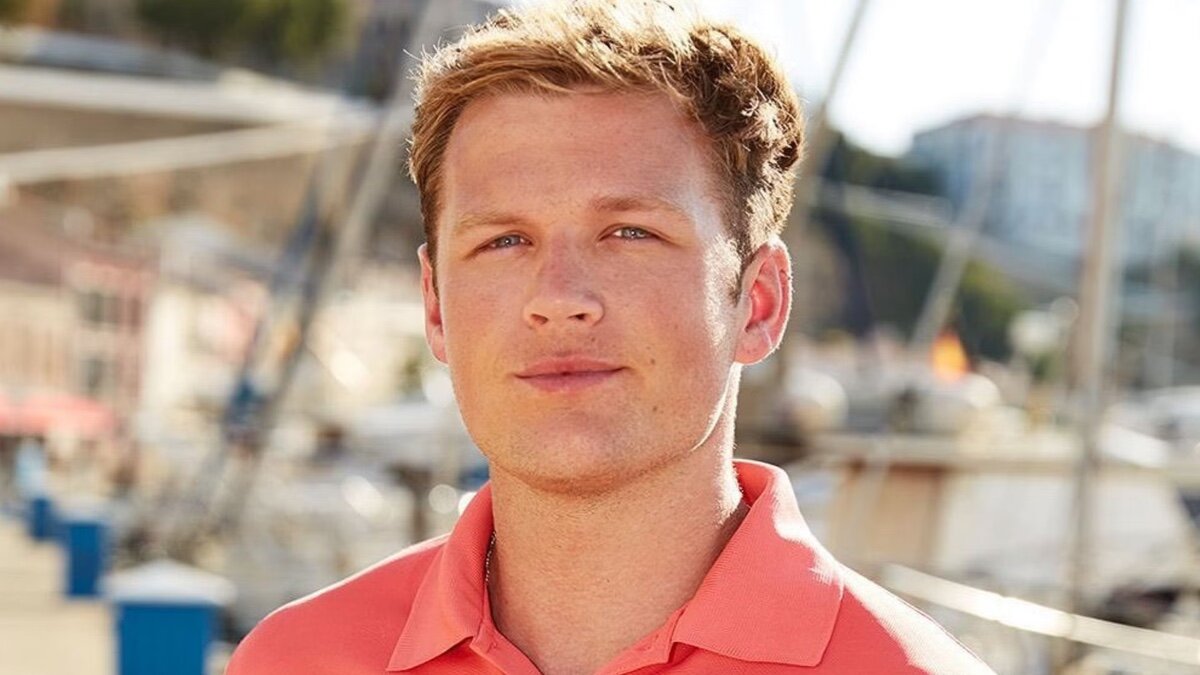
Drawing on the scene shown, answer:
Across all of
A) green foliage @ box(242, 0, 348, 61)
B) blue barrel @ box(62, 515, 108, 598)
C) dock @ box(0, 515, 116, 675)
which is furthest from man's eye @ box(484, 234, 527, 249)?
green foliage @ box(242, 0, 348, 61)

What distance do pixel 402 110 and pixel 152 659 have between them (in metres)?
6.50

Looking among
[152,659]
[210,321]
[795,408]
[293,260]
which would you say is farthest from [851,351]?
[152,659]

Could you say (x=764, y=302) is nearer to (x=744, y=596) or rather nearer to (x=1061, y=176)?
(x=744, y=596)

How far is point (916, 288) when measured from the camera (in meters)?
32.5

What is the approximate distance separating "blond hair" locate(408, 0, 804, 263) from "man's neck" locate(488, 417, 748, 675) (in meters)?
0.21

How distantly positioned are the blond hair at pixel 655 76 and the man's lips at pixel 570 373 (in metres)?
0.18

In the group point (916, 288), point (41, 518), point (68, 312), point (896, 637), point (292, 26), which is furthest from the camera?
point (292, 26)

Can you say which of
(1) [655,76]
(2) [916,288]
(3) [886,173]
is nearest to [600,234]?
(1) [655,76]

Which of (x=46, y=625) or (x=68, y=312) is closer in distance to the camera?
(x=46, y=625)

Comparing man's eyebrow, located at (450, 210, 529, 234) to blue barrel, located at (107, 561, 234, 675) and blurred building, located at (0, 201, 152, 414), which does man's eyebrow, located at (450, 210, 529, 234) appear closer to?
blue barrel, located at (107, 561, 234, 675)

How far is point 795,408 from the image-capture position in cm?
1041

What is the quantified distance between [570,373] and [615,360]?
1.5 inches

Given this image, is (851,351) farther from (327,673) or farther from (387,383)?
(327,673)

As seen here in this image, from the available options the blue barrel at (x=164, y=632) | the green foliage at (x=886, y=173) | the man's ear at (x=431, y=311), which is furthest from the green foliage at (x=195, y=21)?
the man's ear at (x=431, y=311)
